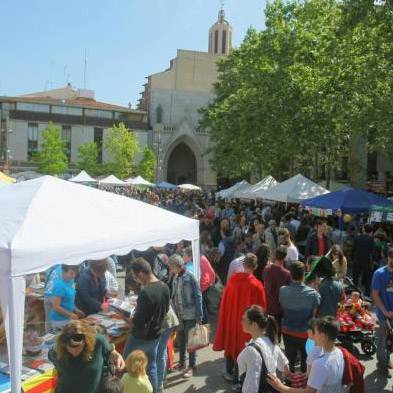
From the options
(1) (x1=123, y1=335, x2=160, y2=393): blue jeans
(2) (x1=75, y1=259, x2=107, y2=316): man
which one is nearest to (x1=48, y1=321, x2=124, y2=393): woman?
(1) (x1=123, y1=335, x2=160, y2=393): blue jeans

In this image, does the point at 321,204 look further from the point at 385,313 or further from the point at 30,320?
the point at 30,320

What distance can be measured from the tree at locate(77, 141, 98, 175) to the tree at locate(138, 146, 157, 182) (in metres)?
5.35

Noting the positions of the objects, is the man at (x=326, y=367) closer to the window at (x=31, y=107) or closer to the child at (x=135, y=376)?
the child at (x=135, y=376)

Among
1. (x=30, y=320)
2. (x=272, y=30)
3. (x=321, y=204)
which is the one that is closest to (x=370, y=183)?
(x=272, y=30)

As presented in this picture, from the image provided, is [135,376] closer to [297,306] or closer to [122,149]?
[297,306]

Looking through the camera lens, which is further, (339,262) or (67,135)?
(67,135)

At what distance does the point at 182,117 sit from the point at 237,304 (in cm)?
5811

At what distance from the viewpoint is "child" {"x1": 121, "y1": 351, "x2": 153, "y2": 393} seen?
13.5 feet

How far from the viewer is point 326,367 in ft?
12.1

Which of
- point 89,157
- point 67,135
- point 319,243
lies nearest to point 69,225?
point 319,243

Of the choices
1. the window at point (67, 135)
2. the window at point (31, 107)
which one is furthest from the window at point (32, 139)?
the window at point (67, 135)

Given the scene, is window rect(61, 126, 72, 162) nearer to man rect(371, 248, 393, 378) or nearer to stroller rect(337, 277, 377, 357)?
stroller rect(337, 277, 377, 357)

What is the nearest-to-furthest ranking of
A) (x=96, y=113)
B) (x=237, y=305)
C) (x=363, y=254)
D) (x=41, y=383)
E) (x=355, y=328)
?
(x=41, y=383) < (x=237, y=305) < (x=355, y=328) < (x=363, y=254) < (x=96, y=113)

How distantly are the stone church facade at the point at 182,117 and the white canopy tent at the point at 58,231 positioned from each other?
54319 millimetres
